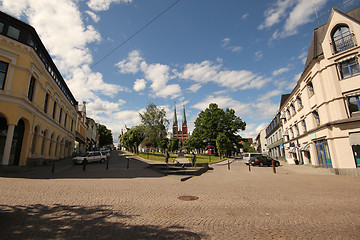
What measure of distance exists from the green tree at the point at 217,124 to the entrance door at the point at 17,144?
129 ft

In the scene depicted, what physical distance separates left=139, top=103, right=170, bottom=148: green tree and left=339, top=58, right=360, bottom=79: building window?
33.4m

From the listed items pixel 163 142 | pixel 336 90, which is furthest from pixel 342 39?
pixel 163 142

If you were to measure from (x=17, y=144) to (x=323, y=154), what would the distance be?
29.3m

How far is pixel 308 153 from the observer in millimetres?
24750

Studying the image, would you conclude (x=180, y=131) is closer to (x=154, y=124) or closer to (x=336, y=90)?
(x=154, y=124)

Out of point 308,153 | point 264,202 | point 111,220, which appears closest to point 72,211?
point 111,220

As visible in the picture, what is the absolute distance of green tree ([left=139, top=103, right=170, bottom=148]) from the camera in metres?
41.9

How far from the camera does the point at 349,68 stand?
54.5 feet

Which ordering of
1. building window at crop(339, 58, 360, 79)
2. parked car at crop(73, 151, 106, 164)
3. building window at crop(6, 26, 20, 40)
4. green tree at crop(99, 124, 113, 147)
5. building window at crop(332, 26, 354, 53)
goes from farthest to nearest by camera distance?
green tree at crop(99, 124, 113, 147)
parked car at crop(73, 151, 106, 164)
building window at crop(332, 26, 354, 53)
building window at crop(339, 58, 360, 79)
building window at crop(6, 26, 20, 40)

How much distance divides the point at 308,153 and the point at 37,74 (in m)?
32.8

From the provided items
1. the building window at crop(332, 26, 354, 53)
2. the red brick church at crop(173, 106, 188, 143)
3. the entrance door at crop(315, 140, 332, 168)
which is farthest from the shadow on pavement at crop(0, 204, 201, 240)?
the red brick church at crop(173, 106, 188, 143)

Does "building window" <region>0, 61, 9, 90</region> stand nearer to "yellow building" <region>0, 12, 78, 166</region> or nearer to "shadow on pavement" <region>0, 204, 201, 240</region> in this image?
"yellow building" <region>0, 12, 78, 166</region>

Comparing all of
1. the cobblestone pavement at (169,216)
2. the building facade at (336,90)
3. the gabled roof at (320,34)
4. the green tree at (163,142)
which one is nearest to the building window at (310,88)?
the building facade at (336,90)

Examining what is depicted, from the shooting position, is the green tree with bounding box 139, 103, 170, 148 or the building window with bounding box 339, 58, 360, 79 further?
the green tree with bounding box 139, 103, 170, 148
